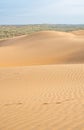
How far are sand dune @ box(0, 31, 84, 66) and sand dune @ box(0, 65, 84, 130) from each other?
368 inches

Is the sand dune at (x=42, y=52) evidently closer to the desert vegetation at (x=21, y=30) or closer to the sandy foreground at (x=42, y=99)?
the sandy foreground at (x=42, y=99)

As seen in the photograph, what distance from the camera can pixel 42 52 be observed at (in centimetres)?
2794

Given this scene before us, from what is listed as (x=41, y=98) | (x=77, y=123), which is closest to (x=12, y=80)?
(x=41, y=98)

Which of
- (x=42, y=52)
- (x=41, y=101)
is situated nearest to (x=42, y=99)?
(x=41, y=101)

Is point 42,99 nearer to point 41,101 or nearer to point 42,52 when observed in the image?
point 41,101

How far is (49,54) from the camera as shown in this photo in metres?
26.5

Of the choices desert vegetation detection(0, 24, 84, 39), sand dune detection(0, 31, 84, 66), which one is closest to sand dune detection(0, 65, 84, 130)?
sand dune detection(0, 31, 84, 66)

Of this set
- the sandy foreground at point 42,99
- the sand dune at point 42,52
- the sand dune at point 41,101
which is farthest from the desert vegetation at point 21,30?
the sand dune at point 41,101

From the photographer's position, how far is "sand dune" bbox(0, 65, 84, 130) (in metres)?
5.41

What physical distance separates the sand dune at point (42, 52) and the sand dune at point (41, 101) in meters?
9.36

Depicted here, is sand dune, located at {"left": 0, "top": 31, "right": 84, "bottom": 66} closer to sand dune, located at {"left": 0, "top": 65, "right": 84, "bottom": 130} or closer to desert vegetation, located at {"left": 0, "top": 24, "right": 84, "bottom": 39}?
sand dune, located at {"left": 0, "top": 65, "right": 84, "bottom": 130}

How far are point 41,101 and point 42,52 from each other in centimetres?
2050

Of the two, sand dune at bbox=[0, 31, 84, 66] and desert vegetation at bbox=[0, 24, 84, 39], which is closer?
sand dune at bbox=[0, 31, 84, 66]

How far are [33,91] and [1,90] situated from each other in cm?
116
